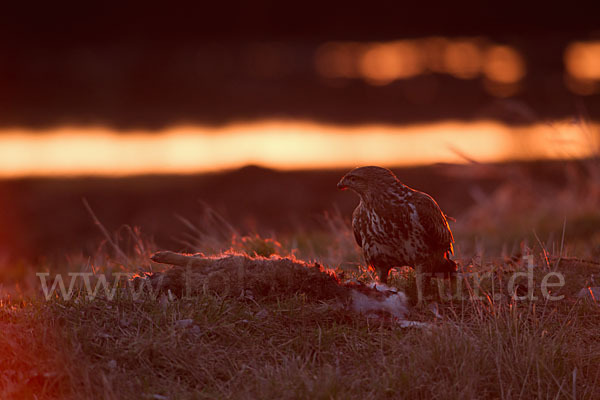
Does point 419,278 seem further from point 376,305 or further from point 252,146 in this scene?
point 252,146

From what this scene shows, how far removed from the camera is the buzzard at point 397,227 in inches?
222

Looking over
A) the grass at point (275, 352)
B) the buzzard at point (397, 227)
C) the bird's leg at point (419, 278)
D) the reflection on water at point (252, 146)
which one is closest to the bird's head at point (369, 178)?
the buzzard at point (397, 227)

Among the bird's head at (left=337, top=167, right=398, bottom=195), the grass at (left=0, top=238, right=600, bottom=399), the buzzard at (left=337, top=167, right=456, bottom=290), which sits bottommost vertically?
the grass at (left=0, top=238, right=600, bottom=399)

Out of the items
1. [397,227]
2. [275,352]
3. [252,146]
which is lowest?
[275,352]

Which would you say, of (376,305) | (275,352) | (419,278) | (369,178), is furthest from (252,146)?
(275,352)

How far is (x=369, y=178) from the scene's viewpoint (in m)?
5.78

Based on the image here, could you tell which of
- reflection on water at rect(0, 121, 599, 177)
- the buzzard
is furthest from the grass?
reflection on water at rect(0, 121, 599, 177)

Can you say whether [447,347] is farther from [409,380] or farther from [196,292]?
[196,292]

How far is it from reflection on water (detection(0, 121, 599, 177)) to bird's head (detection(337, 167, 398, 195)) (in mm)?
11612

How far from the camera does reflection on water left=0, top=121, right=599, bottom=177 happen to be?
18516mm

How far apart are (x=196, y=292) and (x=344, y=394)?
147cm

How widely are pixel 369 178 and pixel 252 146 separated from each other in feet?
49.2

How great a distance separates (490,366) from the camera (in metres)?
4.52

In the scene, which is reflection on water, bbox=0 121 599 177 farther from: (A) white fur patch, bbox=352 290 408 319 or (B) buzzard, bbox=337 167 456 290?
(A) white fur patch, bbox=352 290 408 319
